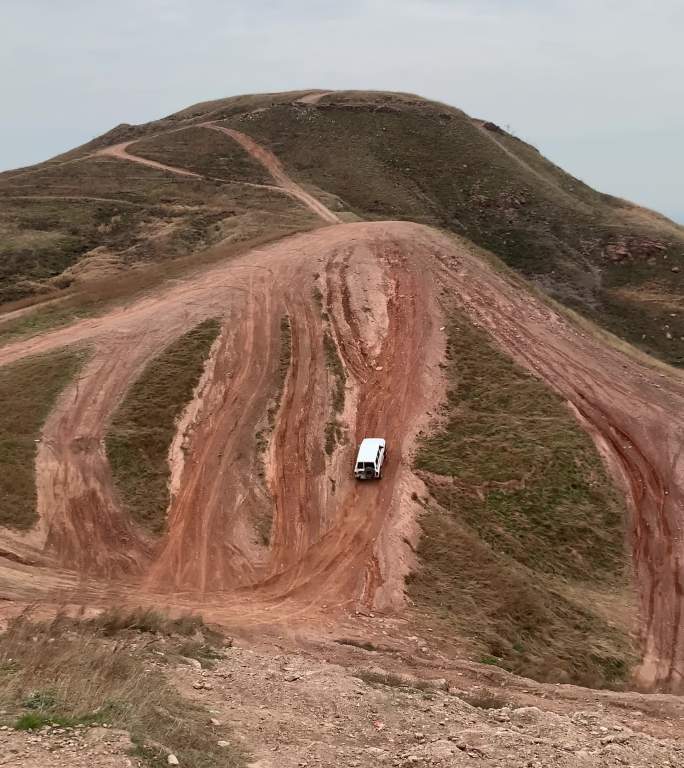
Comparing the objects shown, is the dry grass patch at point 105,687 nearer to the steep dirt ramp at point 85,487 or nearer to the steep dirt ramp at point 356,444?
the steep dirt ramp at point 85,487

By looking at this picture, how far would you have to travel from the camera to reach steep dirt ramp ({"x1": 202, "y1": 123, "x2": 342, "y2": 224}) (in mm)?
60438

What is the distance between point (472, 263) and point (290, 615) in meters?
30.0

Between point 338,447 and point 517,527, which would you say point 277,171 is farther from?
point 517,527

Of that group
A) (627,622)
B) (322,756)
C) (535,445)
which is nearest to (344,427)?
(535,445)

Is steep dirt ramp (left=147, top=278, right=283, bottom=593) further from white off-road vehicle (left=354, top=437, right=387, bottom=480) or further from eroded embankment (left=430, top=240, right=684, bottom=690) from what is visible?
eroded embankment (left=430, top=240, right=684, bottom=690)

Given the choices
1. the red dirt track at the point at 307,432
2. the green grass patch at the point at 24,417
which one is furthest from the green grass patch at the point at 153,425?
the green grass patch at the point at 24,417

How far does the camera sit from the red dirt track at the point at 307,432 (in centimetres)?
2333

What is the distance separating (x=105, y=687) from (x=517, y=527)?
18921 mm

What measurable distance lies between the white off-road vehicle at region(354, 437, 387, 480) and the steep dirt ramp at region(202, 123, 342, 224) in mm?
30550

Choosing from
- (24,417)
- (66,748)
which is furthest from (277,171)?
(66,748)

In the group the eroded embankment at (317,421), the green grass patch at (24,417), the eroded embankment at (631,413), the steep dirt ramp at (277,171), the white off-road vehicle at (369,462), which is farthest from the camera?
the steep dirt ramp at (277,171)

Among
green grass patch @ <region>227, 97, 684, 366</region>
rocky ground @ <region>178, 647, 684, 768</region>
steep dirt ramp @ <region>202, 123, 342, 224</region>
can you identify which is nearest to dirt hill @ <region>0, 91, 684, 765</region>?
rocky ground @ <region>178, 647, 684, 768</region>

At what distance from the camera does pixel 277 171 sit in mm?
74750

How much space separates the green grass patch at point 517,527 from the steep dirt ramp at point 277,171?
27442 millimetres
